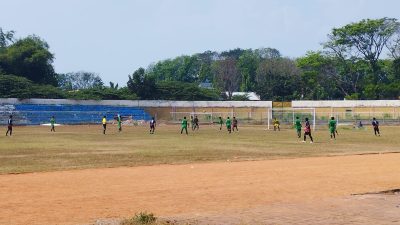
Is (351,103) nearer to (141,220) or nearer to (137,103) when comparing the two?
(137,103)

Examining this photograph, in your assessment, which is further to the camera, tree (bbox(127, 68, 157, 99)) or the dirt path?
tree (bbox(127, 68, 157, 99))

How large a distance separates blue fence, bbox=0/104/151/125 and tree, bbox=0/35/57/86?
20.0 m

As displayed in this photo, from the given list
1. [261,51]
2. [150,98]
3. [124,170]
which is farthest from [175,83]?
[124,170]

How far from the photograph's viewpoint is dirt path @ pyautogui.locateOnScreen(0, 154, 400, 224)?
12.0 metres

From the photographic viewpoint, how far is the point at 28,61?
105375 millimetres

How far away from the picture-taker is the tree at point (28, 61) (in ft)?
344

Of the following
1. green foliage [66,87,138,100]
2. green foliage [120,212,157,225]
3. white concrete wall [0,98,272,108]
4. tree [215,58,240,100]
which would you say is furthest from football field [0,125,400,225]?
tree [215,58,240,100]

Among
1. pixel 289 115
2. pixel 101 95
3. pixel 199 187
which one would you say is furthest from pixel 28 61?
pixel 199 187

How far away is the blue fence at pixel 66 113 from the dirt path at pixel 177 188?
60.4 m

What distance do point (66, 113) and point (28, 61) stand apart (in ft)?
87.6

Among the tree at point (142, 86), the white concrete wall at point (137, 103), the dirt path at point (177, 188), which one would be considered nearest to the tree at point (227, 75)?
the tree at point (142, 86)

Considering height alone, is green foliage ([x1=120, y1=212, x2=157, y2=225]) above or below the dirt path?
above

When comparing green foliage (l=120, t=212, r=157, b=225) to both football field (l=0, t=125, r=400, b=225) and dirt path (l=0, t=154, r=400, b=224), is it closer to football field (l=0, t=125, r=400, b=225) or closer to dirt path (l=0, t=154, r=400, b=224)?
football field (l=0, t=125, r=400, b=225)

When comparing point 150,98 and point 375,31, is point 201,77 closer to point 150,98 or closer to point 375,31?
point 150,98
